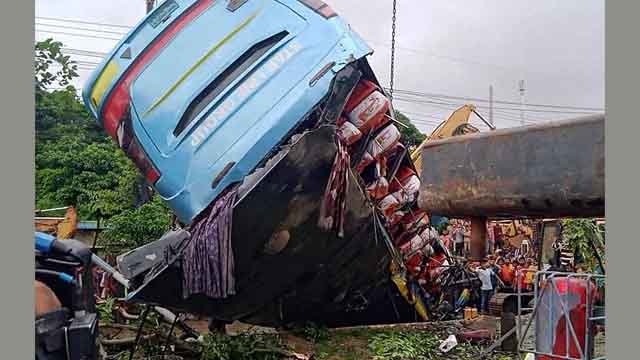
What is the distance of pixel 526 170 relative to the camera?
5.35 feet

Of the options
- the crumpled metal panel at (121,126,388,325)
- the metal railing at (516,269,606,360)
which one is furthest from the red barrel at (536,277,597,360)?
the crumpled metal panel at (121,126,388,325)

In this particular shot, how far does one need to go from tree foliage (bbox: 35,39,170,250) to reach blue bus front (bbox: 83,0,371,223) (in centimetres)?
319

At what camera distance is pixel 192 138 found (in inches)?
236

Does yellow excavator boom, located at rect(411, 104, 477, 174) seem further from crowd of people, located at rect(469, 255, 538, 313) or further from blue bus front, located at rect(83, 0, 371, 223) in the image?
blue bus front, located at rect(83, 0, 371, 223)

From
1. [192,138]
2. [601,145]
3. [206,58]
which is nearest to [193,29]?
[206,58]

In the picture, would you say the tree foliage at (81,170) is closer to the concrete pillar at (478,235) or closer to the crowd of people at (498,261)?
the crowd of people at (498,261)

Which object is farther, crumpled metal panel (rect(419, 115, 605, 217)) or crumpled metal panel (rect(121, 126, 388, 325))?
crumpled metal panel (rect(121, 126, 388, 325))

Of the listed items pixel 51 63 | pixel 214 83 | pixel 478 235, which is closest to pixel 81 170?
pixel 51 63

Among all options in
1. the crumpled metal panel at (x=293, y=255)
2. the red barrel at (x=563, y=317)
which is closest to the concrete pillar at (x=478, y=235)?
the red barrel at (x=563, y=317)

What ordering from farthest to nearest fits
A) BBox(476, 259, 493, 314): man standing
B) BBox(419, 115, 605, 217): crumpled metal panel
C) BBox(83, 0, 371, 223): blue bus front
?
1. BBox(476, 259, 493, 314): man standing
2. BBox(83, 0, 371, 223): blue bus front
3. BBox(419, 115, 605, 217): crumpled metal panel

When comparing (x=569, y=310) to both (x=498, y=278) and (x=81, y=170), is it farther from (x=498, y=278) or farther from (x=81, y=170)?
(x=81, y=170)

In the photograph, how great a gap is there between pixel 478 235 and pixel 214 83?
4350 mm

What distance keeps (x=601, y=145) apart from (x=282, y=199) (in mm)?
4256

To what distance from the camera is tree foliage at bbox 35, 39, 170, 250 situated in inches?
382
